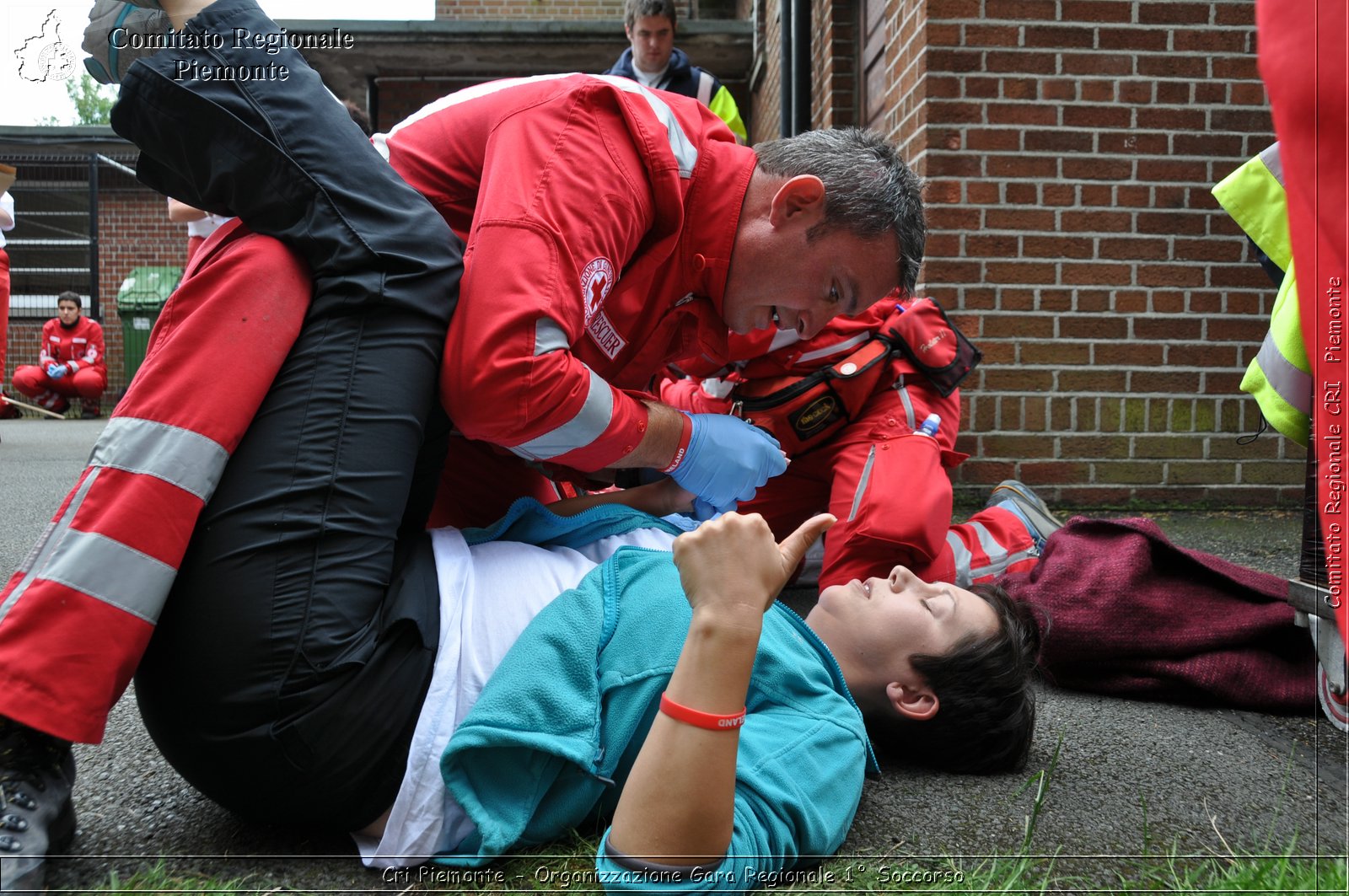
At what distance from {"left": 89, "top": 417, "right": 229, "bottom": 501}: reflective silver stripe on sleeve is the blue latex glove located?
0.96 m

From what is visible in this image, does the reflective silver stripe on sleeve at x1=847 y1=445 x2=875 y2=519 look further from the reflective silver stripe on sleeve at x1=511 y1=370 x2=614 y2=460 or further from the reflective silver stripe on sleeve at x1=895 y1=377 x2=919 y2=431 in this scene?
the reflective silver stripe on sleeve at x1=511 y1=370 x2=614 y2=460

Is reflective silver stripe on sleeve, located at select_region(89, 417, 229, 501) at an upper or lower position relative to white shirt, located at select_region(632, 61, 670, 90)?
lower

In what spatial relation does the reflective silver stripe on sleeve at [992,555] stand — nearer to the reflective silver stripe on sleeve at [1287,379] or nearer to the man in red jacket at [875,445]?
the man in red jacket at [875,445]

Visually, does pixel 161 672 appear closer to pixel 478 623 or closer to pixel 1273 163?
pixel 478 623

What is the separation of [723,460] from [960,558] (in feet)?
3.40

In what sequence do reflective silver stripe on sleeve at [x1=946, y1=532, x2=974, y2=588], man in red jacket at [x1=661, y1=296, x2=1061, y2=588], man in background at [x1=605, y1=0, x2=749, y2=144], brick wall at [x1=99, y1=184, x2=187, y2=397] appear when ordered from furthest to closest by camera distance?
brick wall at [x1=99, y1=184, x2=187, y2=397] < man in background at [x1=605, y1=0, x2=749, y2=144] < reflective silver stripe on sleeve at [x1=946, y1=532, x2=974, y2=588] < man in red jacket at [x1=661, y1=296, x2=1061, y2=588]

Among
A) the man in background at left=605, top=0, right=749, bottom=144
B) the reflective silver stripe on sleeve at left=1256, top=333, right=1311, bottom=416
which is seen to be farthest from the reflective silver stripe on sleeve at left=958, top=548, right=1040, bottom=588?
the man in background at left=605, top=0, right=749, bottom=144

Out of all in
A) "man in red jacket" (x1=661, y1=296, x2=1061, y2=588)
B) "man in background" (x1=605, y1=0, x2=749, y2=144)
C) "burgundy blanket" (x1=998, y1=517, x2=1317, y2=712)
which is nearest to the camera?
"burgundy blanket" (x1=998, y1=517, x2=1317, y2=712)

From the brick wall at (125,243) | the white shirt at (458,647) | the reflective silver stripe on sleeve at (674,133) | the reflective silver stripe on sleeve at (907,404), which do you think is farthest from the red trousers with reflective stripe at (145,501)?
the brick wall at (125,243)

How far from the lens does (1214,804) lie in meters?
1.58

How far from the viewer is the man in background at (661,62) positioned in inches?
212

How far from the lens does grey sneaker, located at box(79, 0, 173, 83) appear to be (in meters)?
1.64

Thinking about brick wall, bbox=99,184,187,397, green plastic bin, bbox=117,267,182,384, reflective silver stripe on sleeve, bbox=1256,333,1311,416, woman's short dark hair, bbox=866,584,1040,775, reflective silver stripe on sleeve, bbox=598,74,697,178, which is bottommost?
woman's short dark hair, bbox=866,584,1040,775

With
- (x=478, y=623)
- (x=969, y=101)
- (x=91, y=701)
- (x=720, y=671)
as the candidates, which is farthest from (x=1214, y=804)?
(x=969, y=101)
